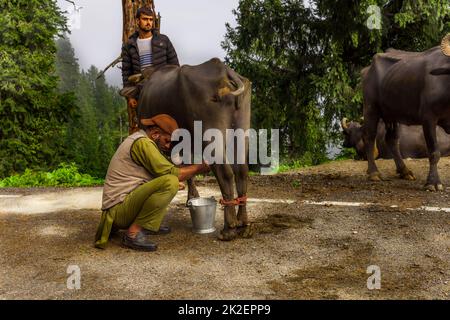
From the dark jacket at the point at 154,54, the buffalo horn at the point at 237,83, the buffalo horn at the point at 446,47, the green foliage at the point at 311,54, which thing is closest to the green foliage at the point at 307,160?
the green foliage at the point at 311,54

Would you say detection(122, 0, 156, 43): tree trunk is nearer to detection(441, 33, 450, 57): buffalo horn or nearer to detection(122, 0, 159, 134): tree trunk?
detection(122, 0, 159, 134): tree trunk

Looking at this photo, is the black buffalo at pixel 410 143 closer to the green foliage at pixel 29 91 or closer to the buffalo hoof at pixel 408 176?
the buffalo hoof at pixel 408 176

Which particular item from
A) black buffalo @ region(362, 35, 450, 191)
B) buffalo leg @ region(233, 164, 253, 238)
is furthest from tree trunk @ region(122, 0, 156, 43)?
buffalo leg @ region(233, 164, 253, 238)

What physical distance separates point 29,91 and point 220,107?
15.8 m

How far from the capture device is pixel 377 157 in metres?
13.3

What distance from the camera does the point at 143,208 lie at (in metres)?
5.30

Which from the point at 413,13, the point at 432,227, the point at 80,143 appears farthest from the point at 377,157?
the point at 80,143

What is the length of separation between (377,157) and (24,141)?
14.1 m

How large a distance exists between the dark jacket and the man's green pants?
231cm

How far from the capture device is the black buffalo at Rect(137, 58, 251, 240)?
5.51 m

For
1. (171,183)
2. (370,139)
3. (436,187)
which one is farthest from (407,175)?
(171,183)

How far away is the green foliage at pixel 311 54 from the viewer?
1490 cm

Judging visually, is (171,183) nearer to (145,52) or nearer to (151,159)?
(151,159)
